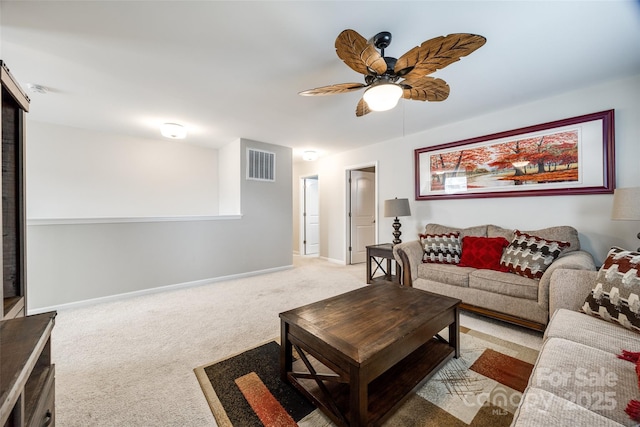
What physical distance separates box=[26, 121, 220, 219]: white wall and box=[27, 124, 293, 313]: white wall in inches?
0.6

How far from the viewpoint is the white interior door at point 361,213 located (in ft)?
16.9

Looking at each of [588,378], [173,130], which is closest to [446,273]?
[588,378]

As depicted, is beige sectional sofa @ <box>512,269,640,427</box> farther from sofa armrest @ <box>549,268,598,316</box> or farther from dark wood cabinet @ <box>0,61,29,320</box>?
dark wood cabinet @ <box>0,61,29,320</box>

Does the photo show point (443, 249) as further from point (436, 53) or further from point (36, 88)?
point (36, 88)

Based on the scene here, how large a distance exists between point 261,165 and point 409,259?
289 cm

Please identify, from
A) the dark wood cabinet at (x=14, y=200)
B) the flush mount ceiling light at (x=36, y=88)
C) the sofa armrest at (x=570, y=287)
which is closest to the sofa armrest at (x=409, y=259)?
the sofa armrest at (x=570, y=287)

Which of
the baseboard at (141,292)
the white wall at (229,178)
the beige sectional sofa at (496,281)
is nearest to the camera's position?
the beige sectional sofa at (496,281)

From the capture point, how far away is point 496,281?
2381 millimetres

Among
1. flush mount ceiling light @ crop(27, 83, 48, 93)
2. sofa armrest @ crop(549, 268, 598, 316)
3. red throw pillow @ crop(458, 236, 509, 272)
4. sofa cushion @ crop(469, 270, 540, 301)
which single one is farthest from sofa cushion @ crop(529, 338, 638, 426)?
flush mount ceiling light @ crop(27, 83, 48, 93)

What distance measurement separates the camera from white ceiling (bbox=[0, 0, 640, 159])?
1.53 meters

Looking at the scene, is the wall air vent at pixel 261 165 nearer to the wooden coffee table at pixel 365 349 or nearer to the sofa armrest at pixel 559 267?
the wooden coffee table at pixel 365 349

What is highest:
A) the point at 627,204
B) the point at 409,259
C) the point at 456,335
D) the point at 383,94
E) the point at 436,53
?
the point at 436,53

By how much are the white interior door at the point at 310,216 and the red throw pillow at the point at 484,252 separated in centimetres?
390

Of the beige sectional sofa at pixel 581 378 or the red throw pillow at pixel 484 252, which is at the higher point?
the red throw pillow at pixel 484 252
